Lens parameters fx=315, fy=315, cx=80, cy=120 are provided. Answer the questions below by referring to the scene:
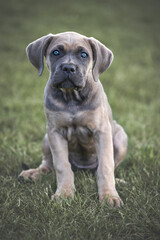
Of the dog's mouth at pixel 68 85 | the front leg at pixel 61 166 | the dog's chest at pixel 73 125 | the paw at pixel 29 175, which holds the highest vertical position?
the dog's mouth at pixel 68 85

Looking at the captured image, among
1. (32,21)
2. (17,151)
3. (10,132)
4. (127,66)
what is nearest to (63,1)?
(32,21)

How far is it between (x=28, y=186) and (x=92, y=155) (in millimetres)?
958

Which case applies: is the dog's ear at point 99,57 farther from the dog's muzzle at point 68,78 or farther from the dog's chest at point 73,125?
the dog's chest at point 73,125

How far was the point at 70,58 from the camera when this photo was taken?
11.7 ft

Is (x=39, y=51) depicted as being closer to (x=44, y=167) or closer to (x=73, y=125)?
(x=73, y=125)

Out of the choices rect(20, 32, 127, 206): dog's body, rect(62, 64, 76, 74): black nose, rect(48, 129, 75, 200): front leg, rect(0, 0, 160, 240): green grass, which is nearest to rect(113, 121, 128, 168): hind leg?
rect(0, 0, 160, 240): green grass

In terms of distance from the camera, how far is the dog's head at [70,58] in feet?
11.5

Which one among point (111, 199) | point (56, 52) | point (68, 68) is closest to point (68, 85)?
point (68, 68)

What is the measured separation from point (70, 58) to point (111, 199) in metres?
1.63

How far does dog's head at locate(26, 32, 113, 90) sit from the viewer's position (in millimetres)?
3494

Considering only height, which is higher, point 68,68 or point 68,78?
point 68,68

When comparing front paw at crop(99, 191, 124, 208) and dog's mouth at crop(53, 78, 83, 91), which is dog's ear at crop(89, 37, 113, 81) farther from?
front paw at crop(99, 191, 124, 208)

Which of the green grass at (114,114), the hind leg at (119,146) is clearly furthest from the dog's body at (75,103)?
the hind leg at (119,146)

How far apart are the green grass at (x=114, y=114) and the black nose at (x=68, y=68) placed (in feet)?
4.39
